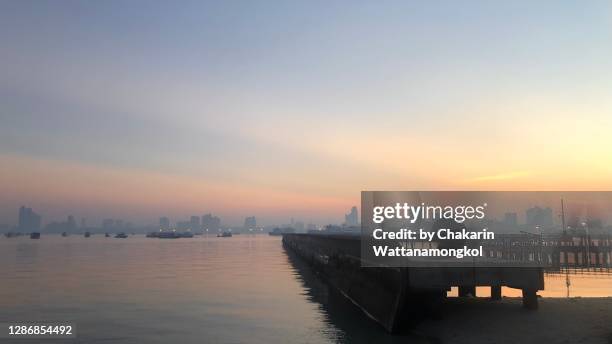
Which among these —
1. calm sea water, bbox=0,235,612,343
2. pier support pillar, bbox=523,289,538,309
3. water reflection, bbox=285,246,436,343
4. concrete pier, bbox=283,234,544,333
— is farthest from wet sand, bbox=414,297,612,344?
calm sea water, bbox=0,235,612,343

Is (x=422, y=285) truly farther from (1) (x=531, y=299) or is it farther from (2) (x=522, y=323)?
(1) (x=531, y=299)

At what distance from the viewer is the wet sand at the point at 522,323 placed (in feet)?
69.4

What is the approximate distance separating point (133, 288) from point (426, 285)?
1356 inches

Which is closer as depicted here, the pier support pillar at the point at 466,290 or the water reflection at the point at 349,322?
the water reflection at the point at 349,322

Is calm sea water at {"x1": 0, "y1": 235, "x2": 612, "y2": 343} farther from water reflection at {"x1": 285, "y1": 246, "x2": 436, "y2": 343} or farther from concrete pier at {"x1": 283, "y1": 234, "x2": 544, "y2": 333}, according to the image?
concrete pier at {"x1": 283, "y1": 234, "x2": 544, "y2": 333}

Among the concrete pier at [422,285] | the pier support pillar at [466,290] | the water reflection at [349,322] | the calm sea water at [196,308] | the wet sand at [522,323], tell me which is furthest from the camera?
the pier support pillar at [466,290]

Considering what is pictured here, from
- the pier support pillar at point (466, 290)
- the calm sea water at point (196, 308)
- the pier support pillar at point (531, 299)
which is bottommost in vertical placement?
the calm sea water at point (196, 308)

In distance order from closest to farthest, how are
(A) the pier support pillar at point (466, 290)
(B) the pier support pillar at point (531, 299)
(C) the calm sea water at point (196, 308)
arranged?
(B) the pier support pillar at point (531, 299) → (C) the calm sea water at point (196, 308) → (A) the pier support pillar at point (466, 290)

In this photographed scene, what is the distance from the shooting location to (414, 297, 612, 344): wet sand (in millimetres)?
21141

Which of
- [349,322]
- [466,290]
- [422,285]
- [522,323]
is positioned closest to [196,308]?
[349,322]

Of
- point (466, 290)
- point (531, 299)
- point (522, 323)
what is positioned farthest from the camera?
point (466, 290)

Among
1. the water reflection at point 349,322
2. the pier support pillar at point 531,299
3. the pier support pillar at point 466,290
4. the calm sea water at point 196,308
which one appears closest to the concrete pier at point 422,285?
the pier support pillar at point 531,299

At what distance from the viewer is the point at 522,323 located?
23297mm

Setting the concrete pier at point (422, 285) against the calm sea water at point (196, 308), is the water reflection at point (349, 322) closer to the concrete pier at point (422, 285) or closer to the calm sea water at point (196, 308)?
the calm sea water at point (196, 308)
